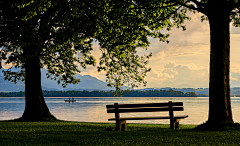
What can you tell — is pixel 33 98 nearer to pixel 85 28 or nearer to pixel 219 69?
pixel 85 28

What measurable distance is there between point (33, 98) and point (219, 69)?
1515 cm

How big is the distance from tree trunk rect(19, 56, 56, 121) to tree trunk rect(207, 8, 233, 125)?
14.0 meters

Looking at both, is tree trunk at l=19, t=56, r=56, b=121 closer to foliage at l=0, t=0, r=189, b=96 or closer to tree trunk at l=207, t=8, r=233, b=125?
foliage at l=0, t=0, r=189, b=96

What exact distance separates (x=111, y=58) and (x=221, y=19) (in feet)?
38.0

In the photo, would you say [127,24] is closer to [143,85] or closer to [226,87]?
[226,87]

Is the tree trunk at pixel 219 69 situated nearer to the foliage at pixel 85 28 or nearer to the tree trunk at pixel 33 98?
the foliage at pixel 85 28

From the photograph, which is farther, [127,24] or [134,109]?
[127,24]

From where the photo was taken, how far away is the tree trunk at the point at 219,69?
1265 centimetres

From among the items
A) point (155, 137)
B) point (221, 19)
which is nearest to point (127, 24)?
point (221, 19)

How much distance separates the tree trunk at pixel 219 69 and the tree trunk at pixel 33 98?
1403cm

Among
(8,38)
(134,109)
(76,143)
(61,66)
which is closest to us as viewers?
(76,143)

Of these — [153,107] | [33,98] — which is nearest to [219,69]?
[153,107]

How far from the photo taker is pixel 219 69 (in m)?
12.7

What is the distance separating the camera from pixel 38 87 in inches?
899
